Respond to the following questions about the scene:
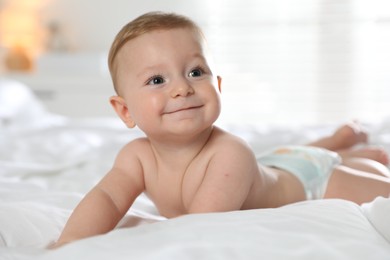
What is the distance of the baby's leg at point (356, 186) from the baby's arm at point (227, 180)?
→ 12.1 inches

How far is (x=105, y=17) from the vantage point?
4730 millimetres

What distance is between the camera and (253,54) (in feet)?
15.1

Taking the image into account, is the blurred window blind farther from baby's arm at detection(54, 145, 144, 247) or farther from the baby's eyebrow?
the baby's eyebrow

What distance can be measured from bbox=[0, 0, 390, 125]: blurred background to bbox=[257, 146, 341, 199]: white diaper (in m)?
2.89


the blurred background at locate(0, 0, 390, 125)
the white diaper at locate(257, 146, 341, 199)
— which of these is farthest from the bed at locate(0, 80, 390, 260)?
the blurred background at locate(0, 0, 390, 125)

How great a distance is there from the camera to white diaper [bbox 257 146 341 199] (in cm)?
144

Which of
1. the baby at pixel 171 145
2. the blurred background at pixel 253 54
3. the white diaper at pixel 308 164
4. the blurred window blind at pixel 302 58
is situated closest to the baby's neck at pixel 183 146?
the baby at pixel 171 145

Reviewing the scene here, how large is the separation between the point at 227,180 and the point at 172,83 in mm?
201

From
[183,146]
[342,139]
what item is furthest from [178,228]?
[342,139]

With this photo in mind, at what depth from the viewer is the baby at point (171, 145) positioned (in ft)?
3.73

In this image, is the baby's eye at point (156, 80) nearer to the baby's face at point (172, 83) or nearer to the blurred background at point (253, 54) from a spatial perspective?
the baby's face at point (172, 83)

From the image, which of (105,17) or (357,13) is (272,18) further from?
(105,17)

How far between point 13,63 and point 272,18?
1886 millimetres

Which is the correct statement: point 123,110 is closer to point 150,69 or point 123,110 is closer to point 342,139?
point 150,69
